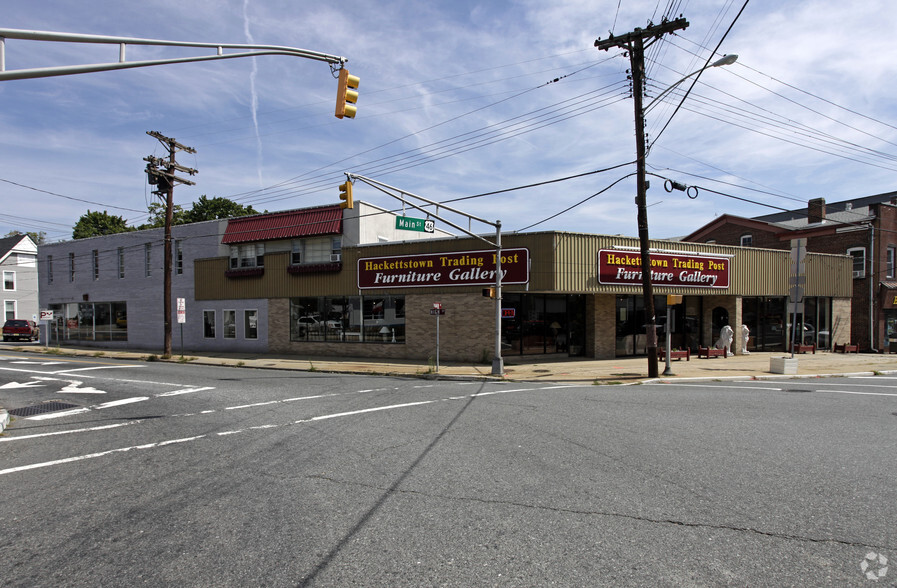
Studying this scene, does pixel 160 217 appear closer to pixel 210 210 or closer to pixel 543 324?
pixel 210 210

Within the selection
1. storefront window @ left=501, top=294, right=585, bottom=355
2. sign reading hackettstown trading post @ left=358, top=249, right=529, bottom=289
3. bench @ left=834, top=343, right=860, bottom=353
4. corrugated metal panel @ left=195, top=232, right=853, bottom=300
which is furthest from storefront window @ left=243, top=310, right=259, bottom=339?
bench @ left=834, top=343, right=860, bottom=353

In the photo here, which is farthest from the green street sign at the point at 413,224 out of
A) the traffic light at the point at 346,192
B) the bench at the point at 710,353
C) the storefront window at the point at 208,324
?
the storefront window at the point at 208,324

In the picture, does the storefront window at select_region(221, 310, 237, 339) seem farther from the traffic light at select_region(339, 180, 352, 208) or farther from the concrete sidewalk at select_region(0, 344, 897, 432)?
the traffic light at select_region(339, 180, 352, 208)

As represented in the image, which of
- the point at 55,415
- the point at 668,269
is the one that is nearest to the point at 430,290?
the point at 668,269

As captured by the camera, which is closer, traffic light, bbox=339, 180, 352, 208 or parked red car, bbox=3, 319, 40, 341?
traffic light, bbox=339, 180, 352, 208

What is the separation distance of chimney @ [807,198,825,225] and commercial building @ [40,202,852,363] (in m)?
5.74

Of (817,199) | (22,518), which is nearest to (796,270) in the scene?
(817,199)

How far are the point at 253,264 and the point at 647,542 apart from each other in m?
28.7

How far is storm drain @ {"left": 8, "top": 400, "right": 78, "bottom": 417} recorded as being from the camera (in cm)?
1124

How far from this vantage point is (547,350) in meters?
23.9

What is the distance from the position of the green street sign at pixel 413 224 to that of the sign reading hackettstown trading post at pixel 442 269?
5.71m

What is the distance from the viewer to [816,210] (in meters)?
35.7

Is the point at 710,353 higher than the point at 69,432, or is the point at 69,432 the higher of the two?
the point at 69,432

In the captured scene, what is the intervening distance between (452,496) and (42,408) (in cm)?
1102
